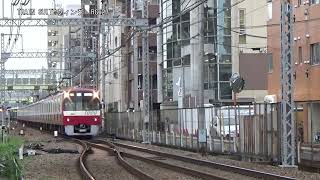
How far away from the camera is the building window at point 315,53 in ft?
113

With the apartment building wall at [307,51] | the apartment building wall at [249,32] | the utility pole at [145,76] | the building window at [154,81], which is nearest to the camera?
the apartment building wall at [307,51]

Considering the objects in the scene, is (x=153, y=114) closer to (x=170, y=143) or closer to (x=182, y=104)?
(x=182, y=104)

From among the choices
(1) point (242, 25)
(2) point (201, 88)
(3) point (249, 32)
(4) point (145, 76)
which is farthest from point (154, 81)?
(2) point (201, 88)

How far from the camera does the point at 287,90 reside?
20375 mm

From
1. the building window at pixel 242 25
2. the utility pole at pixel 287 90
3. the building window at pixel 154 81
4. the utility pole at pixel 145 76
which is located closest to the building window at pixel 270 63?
the utility pole at pixel 145 76

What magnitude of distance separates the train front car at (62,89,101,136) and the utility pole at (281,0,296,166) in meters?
24.6

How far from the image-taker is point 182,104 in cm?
4128

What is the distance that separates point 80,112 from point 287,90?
24.8m

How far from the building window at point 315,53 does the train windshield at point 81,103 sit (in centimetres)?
1617

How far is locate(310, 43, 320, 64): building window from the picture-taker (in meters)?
34.4

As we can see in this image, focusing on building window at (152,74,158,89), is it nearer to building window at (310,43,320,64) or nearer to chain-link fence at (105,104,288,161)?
chain-link fence at (105,104,288,161)

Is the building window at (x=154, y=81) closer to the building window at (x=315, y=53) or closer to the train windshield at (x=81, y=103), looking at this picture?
the train windshield at (x=81, y=103)

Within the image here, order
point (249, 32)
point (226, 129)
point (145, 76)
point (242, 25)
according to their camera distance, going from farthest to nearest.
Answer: point (249, 32), point (242, 25), point (145, 76), point (226, 129)

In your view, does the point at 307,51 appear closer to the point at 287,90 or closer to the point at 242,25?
the point at 242,25
